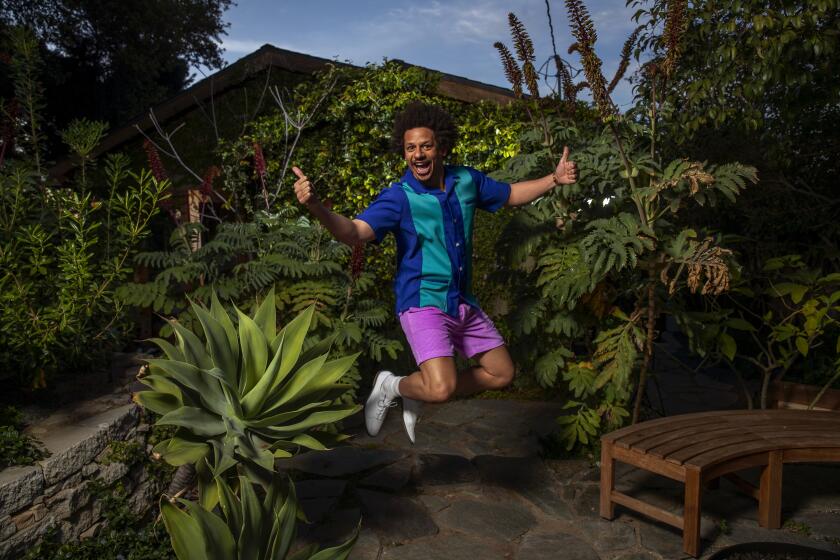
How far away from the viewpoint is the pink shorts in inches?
159

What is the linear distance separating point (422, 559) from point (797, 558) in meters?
1.80

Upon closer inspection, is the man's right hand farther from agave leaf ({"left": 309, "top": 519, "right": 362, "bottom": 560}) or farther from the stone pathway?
the stone pathway

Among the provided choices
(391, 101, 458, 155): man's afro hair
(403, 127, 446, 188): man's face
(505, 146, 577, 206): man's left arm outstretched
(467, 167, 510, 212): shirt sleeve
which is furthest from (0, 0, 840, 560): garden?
(403, 127, 446, 188): man's face

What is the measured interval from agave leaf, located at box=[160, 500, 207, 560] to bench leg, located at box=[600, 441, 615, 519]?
229 cm

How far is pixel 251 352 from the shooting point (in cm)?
310

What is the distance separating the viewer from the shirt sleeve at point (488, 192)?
14.3 ft

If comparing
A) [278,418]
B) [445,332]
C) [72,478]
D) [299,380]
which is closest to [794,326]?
[445,332]

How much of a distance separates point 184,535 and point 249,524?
231mm

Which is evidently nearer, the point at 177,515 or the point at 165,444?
the point at 177,515

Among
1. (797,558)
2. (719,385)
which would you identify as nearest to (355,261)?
(797,558)

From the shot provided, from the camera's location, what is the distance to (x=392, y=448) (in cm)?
545

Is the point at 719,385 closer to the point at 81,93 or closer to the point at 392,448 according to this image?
the point at 392,448

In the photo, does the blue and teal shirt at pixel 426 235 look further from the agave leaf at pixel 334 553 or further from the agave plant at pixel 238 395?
the agave leaf at pixel 334 553

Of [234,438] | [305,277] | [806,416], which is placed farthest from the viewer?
[305,277]
